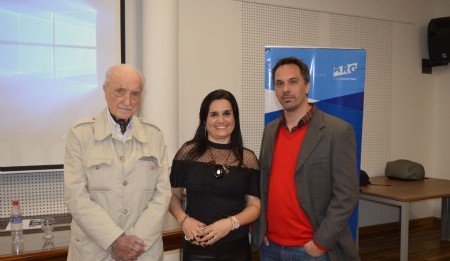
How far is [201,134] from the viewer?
6.86 ft

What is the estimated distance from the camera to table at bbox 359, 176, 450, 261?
371 centimetres

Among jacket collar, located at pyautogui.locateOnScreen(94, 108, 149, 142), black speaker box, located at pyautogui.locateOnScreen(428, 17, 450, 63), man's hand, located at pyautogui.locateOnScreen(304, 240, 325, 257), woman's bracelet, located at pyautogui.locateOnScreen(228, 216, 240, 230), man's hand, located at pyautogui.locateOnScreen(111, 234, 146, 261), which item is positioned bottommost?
man's hand, located at pyautogui.locateOnScreen(304, 240, 325, 257)

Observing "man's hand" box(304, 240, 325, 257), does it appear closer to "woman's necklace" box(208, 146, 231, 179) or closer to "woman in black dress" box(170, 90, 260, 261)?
"woman in black dress" box(170, 90, 260, 261)

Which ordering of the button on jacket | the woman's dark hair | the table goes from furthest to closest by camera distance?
the table → the woman's dark hair → the button on jacket

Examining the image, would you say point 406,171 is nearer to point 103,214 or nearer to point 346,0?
point 346,0

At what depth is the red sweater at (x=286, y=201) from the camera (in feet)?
6.61

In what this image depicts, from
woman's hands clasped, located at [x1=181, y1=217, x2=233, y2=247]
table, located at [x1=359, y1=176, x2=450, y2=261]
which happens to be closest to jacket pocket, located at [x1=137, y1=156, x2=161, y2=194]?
woman's hands clasped, located at [x1=181, y1=217, x2=233, y2=247]

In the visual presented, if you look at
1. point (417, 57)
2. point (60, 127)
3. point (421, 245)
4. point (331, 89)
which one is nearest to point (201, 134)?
point (60, 127)

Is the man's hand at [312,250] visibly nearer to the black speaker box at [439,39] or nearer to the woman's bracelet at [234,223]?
the woman's bracelet at [234,223]

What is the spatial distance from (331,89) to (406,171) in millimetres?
1699

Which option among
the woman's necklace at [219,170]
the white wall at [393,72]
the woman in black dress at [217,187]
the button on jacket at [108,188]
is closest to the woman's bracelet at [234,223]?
the woman in black dress at [217,187]

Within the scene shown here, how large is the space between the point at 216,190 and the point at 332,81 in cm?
241

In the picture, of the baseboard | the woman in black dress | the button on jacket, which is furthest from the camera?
the baseboard

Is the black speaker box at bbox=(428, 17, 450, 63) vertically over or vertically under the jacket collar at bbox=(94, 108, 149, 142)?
over
